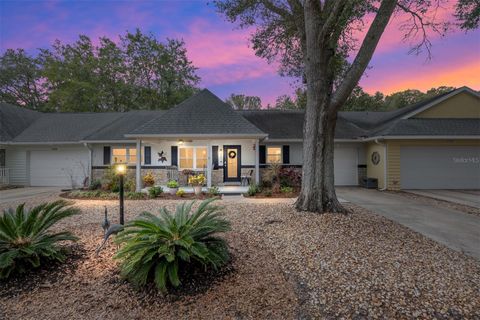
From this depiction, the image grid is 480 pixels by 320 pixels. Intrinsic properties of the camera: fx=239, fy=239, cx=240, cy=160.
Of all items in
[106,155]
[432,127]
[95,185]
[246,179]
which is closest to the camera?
[95,185]

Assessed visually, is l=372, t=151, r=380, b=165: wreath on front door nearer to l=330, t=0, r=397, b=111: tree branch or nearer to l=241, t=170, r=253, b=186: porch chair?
l=241, t=170, r=253, b=186: porch chair

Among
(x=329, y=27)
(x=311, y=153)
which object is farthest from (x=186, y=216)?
(x=329, y=27)

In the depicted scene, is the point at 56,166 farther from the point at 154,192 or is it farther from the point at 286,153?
the point at 286,153

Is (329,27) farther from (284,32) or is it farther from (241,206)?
(241,206)

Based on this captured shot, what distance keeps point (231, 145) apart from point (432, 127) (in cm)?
1031

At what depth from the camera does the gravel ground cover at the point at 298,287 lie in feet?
8.56

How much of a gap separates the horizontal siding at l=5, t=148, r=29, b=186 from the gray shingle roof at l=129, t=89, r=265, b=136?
890cm

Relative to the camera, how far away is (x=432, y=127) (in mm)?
12195

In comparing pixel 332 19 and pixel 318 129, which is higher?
pixel 332 19

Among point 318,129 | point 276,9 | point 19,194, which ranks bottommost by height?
point 19,194

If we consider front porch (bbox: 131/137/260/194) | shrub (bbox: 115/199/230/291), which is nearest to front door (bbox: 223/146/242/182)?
front porch (bbox: 131/137/260/194)

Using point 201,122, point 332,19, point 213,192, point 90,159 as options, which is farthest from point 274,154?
point 90,159

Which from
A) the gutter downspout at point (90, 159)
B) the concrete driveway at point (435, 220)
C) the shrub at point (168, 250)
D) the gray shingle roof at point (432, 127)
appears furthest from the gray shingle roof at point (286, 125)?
the shrub at point (168, 250)

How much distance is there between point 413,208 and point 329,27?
630 centimetres
